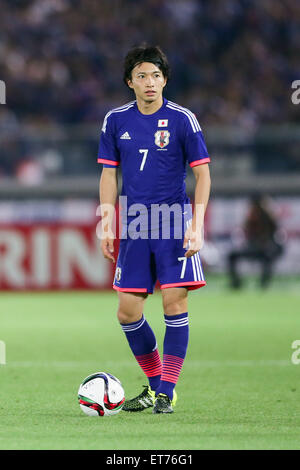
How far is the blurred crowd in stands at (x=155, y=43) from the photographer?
18.5 metres

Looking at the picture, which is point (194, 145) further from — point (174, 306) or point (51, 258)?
point (51, 258)

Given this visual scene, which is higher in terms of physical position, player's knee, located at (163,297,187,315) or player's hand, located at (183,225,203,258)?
player's hand, located at (183,225,203,258)

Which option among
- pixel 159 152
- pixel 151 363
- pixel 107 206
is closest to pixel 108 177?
pixel 107 206

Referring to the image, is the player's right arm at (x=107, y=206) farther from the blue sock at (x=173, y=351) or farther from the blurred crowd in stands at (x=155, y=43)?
the blurred crowd in stands at (x=155, y=43)

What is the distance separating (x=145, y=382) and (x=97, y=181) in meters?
9.98

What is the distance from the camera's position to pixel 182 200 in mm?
5402

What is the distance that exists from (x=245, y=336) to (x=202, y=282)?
457 cm

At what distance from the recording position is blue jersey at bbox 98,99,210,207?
17.6ft

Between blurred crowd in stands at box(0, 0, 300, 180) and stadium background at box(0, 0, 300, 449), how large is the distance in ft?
0.09

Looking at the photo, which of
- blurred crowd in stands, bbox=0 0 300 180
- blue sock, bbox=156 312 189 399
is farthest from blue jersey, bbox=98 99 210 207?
blurred crowd in stands, bbox=0 0 300 180

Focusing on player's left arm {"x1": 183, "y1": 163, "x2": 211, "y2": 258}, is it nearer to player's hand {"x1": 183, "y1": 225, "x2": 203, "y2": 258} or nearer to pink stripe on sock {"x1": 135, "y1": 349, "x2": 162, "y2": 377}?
player's hand {"x1": 183, "y1": 225, "x2": 203, "y2": 258}

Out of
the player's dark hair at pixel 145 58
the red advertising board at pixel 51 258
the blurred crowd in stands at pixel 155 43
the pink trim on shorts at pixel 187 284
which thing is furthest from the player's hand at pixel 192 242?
the blurred crowd in stands at pixel 155 43
